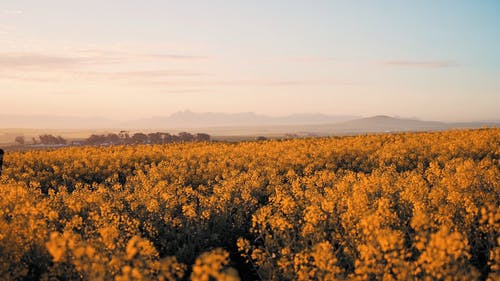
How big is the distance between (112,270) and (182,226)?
14.6ft

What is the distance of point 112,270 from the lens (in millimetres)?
7785

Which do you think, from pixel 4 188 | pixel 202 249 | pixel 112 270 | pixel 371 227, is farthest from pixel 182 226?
pixel 4 188

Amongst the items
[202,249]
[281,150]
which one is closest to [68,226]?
[202,249]

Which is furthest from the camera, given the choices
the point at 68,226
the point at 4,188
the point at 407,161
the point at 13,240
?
the point at 407,161

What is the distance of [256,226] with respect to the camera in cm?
1438

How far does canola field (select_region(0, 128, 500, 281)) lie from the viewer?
23.3 feet

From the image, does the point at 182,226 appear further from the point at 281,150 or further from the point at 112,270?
the point at 281,150

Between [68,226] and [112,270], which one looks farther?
[68,226]

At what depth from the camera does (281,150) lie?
27547 millimetres

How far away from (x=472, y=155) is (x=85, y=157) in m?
19.4

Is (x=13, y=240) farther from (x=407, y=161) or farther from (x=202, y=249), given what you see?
(x=407, y=161)

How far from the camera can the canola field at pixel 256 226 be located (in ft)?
23.3

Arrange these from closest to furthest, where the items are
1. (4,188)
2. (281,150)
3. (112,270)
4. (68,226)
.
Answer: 1. (112,270)
2. (68,226)
3. (4,188)
4. (281,150)

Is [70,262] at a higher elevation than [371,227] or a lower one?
lower
